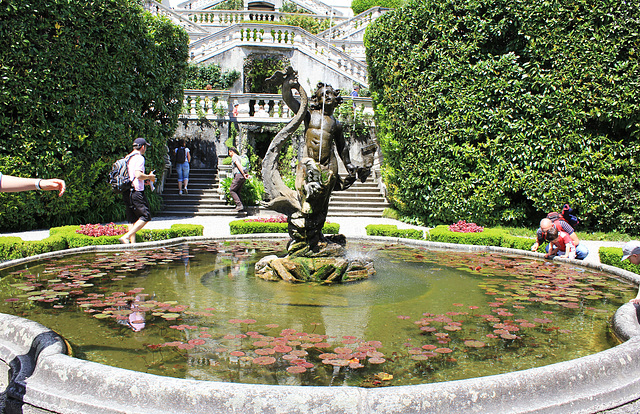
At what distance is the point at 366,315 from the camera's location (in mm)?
4723

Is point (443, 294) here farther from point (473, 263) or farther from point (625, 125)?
point (625, 125)

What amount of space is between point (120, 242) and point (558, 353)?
300 inches

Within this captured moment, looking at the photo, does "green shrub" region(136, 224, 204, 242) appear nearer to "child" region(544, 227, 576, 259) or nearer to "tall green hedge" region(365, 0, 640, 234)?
"tall green hedge" region(365, 0, 640, 234)

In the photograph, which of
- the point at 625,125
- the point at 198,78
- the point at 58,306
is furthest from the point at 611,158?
the point at 198,78

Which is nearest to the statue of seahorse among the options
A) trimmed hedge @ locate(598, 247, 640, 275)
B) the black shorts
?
the black shorts

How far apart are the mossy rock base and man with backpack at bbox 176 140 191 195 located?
1126cm

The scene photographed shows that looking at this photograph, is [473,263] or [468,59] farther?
[468,59]

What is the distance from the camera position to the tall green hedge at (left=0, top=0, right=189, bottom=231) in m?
11.1

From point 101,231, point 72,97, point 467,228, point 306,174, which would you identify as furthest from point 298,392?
point 72,97

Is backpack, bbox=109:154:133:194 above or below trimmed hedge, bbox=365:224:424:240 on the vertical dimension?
above

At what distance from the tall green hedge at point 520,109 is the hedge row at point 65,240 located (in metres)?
7.33

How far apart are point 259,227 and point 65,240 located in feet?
14.0

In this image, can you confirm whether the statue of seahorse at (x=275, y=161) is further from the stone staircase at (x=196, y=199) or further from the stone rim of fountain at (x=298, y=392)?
the stone staircase at (x=196, y=199)

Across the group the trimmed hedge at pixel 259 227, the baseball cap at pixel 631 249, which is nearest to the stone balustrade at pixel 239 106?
the trimmed hedge at pixel 259 227
